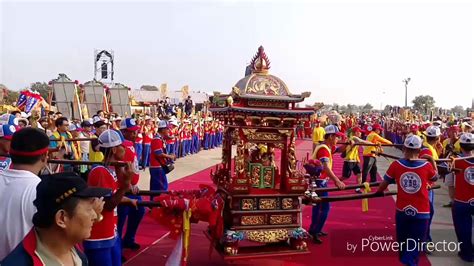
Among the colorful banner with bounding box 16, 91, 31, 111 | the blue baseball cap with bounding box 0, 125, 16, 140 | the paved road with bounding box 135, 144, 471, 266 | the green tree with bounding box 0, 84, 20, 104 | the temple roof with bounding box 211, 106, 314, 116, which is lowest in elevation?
the paved road with bounding box 135, 144, 471, 266

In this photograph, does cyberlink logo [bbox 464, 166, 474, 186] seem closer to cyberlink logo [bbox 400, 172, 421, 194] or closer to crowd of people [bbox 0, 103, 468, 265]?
crowd of people [bbox 0, 103, 468, 265]

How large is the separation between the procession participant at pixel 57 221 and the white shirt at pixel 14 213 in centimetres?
55

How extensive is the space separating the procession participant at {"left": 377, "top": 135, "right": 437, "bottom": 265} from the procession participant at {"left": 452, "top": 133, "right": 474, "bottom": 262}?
90 centimetres

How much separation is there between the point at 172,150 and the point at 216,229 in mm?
9912

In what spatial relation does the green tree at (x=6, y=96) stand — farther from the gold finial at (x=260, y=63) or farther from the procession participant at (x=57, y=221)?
the procession participant at (x=57, y=221)

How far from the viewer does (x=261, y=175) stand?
475cm

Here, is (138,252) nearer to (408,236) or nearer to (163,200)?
(163,200)

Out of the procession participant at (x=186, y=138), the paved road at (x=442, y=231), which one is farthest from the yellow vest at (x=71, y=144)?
the procession participant at (x=186, y=138)

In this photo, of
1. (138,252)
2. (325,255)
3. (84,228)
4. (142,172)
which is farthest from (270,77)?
(142,172)

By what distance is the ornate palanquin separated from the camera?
4.38 m

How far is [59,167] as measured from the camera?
618 centimetres

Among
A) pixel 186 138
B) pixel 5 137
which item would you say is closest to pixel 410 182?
pixel 5 137

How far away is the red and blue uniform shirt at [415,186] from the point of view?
13.7 ft

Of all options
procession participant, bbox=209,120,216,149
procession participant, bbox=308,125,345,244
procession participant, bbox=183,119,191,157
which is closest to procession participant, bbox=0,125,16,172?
procession participant, bbox=308,125,345,244
